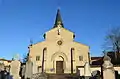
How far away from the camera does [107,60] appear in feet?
49.3

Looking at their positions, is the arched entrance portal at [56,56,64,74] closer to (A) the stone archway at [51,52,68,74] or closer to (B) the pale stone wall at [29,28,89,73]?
(A) the stone archway at [51,52,68,74]

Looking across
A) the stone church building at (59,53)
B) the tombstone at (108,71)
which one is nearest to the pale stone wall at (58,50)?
the stone church building at (59,53)

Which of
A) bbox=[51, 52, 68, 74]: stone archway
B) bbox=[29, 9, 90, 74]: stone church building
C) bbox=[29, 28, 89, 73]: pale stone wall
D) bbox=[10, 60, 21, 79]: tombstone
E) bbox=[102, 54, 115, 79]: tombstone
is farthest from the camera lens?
bbox=[51, 52, 68, 74]: stone archway

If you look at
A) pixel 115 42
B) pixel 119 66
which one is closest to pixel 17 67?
pixel 119 66

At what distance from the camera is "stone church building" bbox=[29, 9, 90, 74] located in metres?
40.3

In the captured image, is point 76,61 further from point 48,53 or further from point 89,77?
point 89,77

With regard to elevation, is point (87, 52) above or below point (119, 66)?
above

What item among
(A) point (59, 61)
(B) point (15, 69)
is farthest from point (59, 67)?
(B) point (15, 69)

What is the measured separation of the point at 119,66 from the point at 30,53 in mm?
17242

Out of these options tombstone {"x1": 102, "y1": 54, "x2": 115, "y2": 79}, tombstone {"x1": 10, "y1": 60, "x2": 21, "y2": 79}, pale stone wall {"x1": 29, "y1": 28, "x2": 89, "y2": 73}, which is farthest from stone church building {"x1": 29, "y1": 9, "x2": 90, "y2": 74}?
tombstone {"x1": 102, "y1": 54, "x2": 115, "y2": 79}

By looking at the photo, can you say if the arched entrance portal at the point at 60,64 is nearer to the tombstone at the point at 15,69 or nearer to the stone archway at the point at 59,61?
the stone archway at the point at 59,61

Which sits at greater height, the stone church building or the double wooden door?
the stone church building

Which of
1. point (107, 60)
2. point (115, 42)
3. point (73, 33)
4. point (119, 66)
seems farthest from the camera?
point (115, 42)

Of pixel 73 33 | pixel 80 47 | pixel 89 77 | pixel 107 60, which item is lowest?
pixel 89 77
